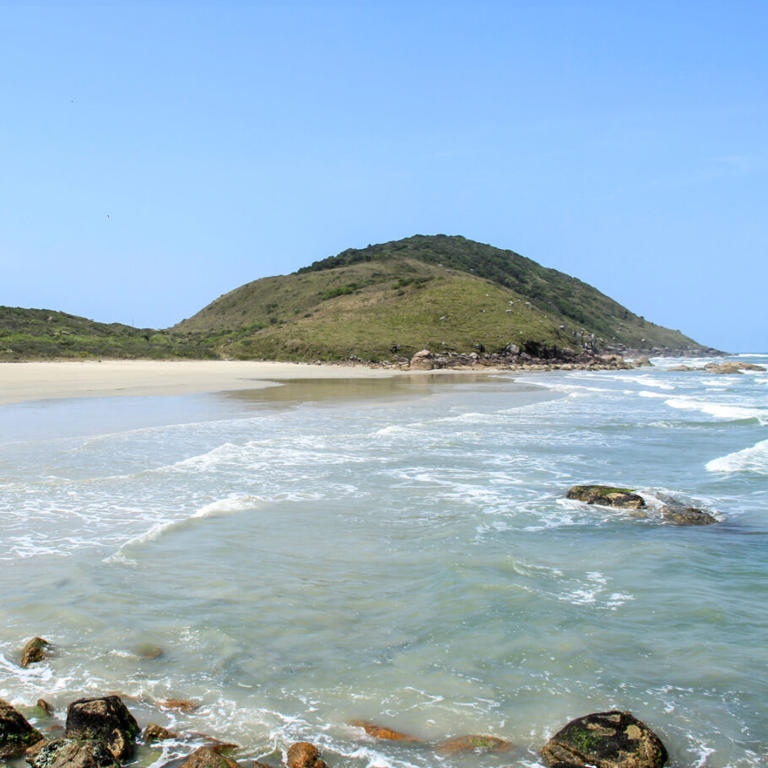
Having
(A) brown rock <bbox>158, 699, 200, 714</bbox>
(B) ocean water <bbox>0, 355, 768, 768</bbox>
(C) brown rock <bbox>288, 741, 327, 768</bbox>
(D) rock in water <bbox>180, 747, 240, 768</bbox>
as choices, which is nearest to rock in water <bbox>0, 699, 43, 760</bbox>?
(B) ocean water <bbox>0, 355, 768, 768</bbox>

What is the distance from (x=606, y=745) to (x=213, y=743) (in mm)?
2478

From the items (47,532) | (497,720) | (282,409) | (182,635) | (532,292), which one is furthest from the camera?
(532,292)

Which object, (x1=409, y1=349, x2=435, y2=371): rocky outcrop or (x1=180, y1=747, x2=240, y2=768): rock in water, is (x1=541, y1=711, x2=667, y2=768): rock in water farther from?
(x1=409, y1=349, x2=435, y2=371): rocky outcrop

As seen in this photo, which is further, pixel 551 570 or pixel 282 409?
pixel 282 409

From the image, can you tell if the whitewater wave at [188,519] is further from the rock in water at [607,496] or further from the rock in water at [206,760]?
the rock in water at [607,496]

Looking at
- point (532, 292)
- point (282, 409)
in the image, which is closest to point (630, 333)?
point (532, 292)

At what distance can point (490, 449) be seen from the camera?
16.6m

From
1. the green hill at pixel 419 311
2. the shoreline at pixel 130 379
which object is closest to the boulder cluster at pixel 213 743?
the shoreline at pixel 130 379

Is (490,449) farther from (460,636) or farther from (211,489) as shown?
(460,636)

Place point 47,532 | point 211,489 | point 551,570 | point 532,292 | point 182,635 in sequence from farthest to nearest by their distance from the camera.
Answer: point 532,292 < point 211,489 < point 47,532 < point 551,570 < point 182,635

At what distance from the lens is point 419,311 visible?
79062 mm

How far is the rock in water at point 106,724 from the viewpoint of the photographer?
13.6 feet

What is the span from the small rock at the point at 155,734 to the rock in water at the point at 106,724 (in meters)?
0.08

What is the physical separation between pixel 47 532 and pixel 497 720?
6.70 m
